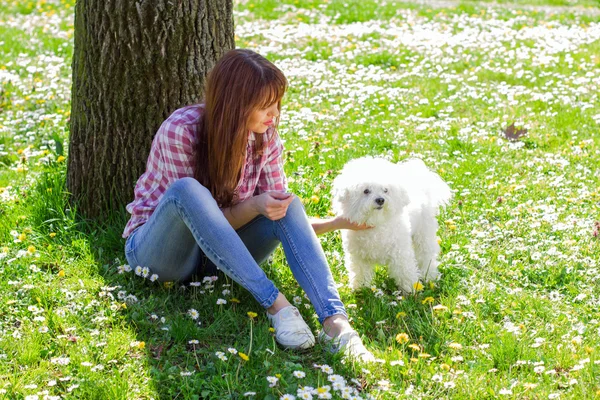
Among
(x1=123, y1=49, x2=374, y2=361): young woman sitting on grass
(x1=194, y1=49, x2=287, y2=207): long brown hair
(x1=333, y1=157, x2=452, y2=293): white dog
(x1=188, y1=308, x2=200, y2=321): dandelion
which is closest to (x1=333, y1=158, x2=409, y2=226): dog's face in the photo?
Result: (x1=333, y1=157, x2=452, y2=293): white dog

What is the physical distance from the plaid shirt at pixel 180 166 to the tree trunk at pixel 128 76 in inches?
21.6

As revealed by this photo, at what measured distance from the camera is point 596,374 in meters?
2.99

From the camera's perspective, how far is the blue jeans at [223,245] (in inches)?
126

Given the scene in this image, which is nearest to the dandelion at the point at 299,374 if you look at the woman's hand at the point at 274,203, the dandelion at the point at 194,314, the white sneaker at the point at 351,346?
the white sneaker at the point at 351,346

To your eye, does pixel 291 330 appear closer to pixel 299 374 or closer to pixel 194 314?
pixel 299 374

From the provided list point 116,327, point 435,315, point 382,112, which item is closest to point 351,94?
point 382,112

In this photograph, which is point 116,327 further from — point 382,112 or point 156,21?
point 382,112

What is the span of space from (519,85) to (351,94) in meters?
1.74

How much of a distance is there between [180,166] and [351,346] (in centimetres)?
113

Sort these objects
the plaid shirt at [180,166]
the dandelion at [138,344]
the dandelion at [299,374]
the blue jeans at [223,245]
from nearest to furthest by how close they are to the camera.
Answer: the dandelion at [299,374] → the dandelion at [138,344] → the blue jeans at [223,245] → the plaid shirt at [180,166]

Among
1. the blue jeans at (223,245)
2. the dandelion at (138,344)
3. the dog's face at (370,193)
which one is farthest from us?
the dog's face at (370,193)

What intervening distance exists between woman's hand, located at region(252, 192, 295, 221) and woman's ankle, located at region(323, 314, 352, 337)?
0.51m

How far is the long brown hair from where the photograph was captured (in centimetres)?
328

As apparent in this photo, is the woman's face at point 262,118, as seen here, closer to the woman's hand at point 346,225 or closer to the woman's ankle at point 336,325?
the woman's hand at point 346,225
